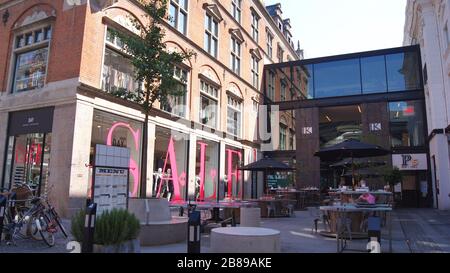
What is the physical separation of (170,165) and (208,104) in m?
5.61

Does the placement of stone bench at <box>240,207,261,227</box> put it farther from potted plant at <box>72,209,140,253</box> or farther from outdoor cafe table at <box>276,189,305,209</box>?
outdoor cafe table at <box>276,189,305,209</box>

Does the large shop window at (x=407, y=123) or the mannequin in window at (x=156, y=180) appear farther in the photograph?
the large shop window at (x=407, y=123)

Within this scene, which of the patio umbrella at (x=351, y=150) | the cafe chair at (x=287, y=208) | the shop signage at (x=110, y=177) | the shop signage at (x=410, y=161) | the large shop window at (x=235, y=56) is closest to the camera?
the shop signage at (x=110, y=177)

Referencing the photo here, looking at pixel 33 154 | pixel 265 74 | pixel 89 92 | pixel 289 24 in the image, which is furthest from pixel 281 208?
pixel 289 24

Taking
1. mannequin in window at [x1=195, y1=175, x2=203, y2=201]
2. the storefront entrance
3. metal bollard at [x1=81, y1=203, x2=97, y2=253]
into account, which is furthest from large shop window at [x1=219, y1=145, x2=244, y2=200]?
metal bollard at [x1=81, y1=203, x2=97, y2=253]

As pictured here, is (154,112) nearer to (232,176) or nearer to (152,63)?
(152,63)

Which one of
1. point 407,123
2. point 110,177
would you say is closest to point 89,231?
point 110,177

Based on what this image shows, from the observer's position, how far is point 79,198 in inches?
499

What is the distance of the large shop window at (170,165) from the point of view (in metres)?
17.9

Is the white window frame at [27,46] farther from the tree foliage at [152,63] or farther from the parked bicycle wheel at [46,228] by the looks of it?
the parked bicycle wheel at [46,228]

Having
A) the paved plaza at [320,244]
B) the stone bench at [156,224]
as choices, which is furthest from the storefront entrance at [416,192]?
the stone bench at [156,224]

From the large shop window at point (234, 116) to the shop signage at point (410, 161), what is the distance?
35.0ft

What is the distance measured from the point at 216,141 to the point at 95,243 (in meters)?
18.1

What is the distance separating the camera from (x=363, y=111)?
1024 inches
